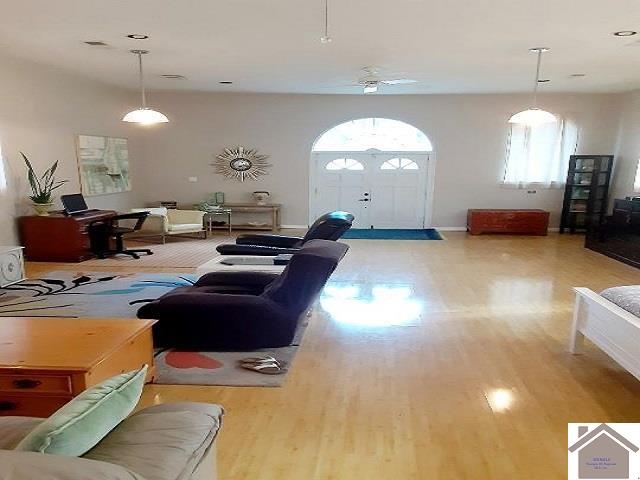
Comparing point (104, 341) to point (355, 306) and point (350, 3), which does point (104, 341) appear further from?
point (350, 3)

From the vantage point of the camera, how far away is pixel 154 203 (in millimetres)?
9500

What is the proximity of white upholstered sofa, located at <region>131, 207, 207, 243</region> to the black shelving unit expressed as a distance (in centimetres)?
727

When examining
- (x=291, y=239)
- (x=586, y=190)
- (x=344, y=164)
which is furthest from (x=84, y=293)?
(x=586, y=190)

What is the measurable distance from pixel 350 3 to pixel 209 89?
18.6 ft

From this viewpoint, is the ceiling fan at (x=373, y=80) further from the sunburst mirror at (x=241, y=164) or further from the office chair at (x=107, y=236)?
the office chair at (x=107, y=236)

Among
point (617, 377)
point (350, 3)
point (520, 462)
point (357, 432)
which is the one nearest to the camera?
point (520, 462)

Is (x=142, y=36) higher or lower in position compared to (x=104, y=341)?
higher

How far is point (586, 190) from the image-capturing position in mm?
8891

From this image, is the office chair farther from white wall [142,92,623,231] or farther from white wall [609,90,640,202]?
white wall [609,90,640,202]

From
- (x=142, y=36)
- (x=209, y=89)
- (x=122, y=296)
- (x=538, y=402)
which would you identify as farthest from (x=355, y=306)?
(x=209, y=89)

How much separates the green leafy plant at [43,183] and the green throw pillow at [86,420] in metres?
5.89

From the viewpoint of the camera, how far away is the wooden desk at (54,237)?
6266 millimetres

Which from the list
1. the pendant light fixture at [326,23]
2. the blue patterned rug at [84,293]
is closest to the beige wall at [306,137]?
the blue patterned rug at [84,293]

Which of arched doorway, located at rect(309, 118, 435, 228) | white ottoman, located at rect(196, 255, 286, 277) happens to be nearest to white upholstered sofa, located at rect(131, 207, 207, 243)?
arched doorway, located at rect(309, 118, 435, 228)
